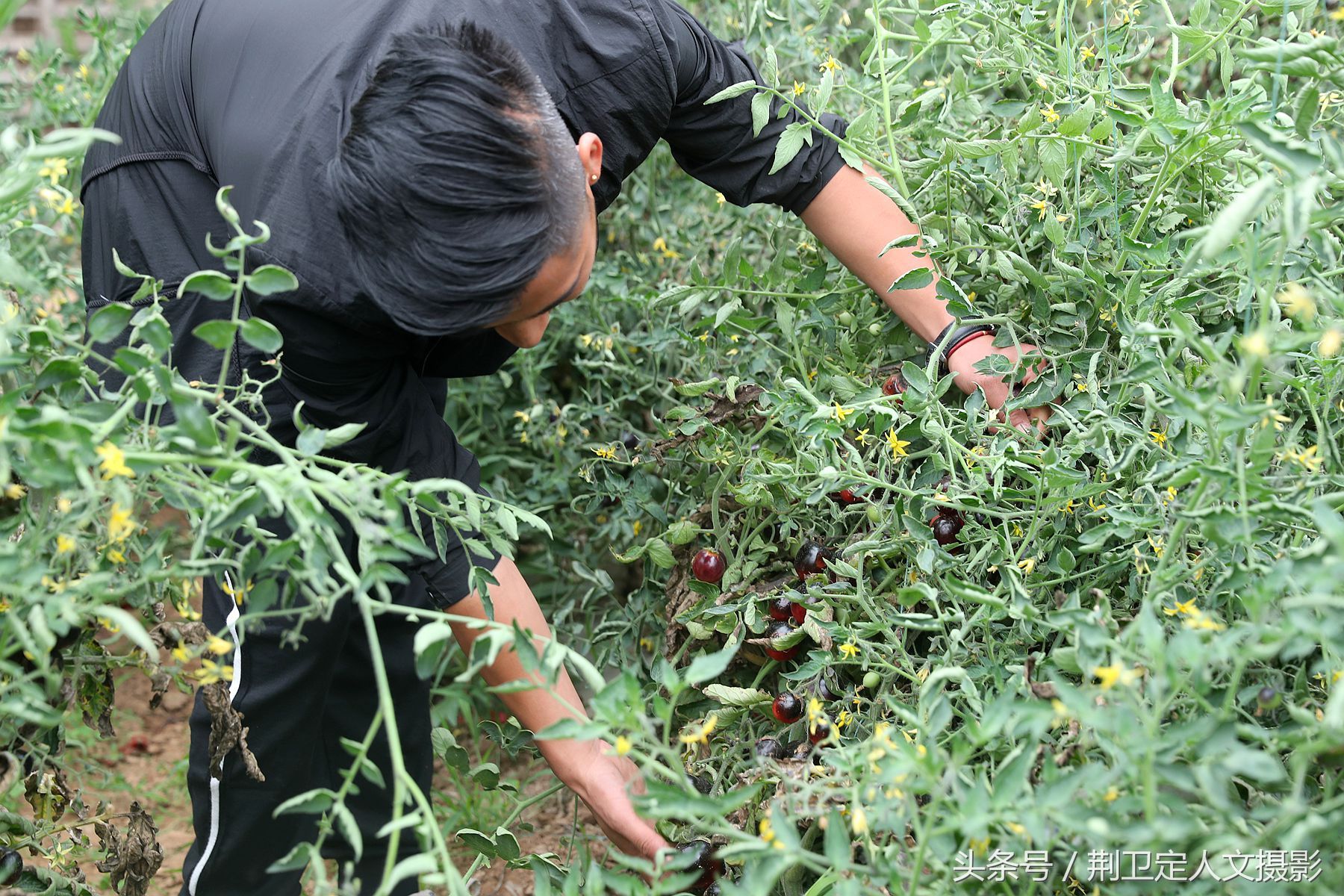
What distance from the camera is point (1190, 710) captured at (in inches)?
35.4

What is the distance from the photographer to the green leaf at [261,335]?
833 mm

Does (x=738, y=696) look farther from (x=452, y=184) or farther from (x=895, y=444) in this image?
(x=452, y=184)

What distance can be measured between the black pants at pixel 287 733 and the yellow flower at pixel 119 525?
1.12ft

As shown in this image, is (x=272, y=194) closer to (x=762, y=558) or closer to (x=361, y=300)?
(x=361, y=300)

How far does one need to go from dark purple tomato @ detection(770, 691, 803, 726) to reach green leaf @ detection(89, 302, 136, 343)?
2.37ft

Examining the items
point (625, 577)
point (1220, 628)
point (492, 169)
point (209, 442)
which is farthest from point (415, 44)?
point (625, 577)

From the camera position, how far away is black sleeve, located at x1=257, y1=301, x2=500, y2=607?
45.8 inches

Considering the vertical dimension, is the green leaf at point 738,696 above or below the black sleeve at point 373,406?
below

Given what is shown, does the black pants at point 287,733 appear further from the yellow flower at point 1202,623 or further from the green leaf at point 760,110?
the yellow flower at point 1202,623

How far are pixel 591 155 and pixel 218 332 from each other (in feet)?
1.70

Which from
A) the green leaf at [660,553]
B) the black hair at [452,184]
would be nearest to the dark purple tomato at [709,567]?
the green leaf at [660,553]

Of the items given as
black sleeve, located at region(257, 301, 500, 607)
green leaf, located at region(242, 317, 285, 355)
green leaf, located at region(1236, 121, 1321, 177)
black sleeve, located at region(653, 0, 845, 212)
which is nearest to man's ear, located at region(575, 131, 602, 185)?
black sleeve, located at region(653, 0, 845, 212)

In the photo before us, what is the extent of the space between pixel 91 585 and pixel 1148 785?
72cm

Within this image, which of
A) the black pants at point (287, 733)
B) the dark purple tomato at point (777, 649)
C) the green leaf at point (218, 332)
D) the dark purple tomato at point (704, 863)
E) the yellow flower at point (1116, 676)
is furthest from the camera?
the black pants at point (287, 733)
